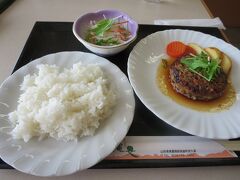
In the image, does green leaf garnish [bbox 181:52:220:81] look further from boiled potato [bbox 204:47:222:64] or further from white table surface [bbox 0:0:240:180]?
white table surface [bbox 0:0:240:180]

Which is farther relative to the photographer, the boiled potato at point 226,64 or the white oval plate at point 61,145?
the boiled potato at point 226,64

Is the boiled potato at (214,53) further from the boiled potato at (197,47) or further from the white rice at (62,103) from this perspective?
the white rice at (62,103)

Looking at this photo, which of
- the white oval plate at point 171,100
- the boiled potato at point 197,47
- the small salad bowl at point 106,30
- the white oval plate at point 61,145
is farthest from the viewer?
the boiled potato at point 197,47

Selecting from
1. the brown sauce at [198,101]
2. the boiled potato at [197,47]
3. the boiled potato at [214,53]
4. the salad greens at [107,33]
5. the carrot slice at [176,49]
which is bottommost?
the brown sauce at [198,101]

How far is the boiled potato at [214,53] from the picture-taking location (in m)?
1.32

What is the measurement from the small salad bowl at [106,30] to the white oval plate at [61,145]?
0.92ft

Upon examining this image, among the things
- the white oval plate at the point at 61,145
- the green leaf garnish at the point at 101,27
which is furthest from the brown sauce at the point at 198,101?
the green leaf garnish at the point at 101,27

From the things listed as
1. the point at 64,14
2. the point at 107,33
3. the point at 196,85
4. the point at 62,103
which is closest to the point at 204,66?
the point at 196,85

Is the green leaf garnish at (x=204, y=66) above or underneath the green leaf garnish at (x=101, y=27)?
underneath

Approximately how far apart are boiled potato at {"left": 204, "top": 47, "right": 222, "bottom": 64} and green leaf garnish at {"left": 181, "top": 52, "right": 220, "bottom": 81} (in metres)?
0.07

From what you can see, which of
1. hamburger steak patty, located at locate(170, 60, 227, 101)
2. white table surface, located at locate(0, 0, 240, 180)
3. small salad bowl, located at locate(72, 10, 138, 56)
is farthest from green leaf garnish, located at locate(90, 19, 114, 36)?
hamburger steak patty, located at locate(170, 60, 227, 101)

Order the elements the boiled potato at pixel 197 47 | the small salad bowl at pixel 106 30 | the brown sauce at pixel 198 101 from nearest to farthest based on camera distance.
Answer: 1. the brown sauce at pixel 198 101
2. the small salad bowl at pixel 106 30
3. the boiled potato at pixel 197 47

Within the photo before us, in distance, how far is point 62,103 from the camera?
92cm

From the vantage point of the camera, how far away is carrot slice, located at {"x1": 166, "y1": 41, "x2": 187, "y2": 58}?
1375mm
